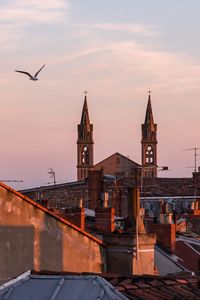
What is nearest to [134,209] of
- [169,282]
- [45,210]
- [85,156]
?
[45,210]

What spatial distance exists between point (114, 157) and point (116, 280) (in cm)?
10775

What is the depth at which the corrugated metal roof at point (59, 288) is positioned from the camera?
19.7 m

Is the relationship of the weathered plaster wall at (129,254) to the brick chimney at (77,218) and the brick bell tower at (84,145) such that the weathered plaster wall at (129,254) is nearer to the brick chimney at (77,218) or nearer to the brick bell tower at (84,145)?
the brick chimney at (77,218)

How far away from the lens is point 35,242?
27.7 meters

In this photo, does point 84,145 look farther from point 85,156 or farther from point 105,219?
point 105,219

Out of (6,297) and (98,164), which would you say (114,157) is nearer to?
(98,164)

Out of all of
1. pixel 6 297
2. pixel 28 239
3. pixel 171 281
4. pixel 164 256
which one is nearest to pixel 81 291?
pixel 6 297

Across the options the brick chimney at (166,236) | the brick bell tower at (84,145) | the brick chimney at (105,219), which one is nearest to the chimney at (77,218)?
the brick chimney at (105,219)

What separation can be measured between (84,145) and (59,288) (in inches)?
6234

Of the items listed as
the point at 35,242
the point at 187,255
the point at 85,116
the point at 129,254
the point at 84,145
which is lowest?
the point at 187,255

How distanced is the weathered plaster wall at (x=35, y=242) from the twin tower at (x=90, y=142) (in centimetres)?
13404

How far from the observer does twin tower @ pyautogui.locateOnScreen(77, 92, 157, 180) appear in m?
168

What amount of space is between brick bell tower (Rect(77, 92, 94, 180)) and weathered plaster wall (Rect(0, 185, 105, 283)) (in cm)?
13404

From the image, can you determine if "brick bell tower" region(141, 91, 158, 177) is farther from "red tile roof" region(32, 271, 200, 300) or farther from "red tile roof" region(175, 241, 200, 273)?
"red tile roof" region(32, 271, 200, 300)
